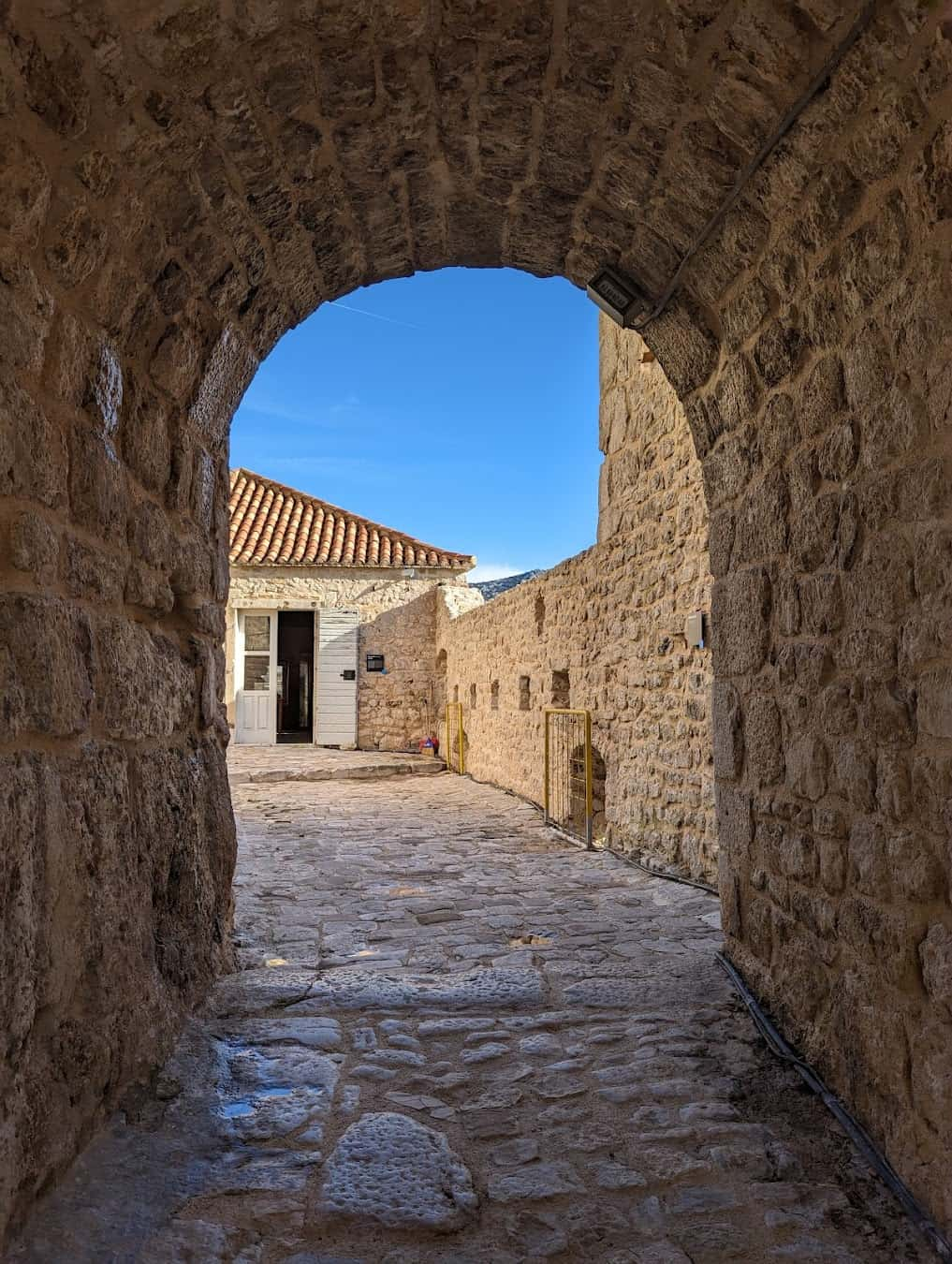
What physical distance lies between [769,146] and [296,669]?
17425 millimetres

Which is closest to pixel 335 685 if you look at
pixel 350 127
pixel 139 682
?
pixel 139 682

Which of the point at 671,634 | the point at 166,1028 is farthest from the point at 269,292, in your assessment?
the point at 671,634

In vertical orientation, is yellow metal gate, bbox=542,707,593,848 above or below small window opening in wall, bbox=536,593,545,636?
below

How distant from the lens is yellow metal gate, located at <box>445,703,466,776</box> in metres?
11.6

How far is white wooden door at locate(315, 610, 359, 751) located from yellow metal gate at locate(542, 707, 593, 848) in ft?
23.8

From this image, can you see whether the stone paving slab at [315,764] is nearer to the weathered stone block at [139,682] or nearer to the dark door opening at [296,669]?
the dark door opening at [296,669]

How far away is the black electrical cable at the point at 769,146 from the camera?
1.64 m

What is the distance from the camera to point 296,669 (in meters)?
18.7

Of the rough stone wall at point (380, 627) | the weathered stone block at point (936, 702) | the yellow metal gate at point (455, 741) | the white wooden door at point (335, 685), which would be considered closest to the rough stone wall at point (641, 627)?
the weathered stone block at point (936, 702)

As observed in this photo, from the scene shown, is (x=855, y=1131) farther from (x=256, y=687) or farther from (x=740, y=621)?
(x=256, y=687)

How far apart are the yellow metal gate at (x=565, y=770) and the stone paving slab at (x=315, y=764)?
4017 millimetres

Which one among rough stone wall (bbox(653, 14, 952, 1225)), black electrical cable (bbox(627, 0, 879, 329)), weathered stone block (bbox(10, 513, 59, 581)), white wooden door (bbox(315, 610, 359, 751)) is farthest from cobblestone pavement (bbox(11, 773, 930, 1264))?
white wooden door (bbox(315, 610, 359, 751))

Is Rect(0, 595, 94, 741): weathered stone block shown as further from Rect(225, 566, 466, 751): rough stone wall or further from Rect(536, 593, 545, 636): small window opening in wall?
Rect(225, 566, 466, 751): rough stone wall

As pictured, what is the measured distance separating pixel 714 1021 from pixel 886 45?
8.25 feet
